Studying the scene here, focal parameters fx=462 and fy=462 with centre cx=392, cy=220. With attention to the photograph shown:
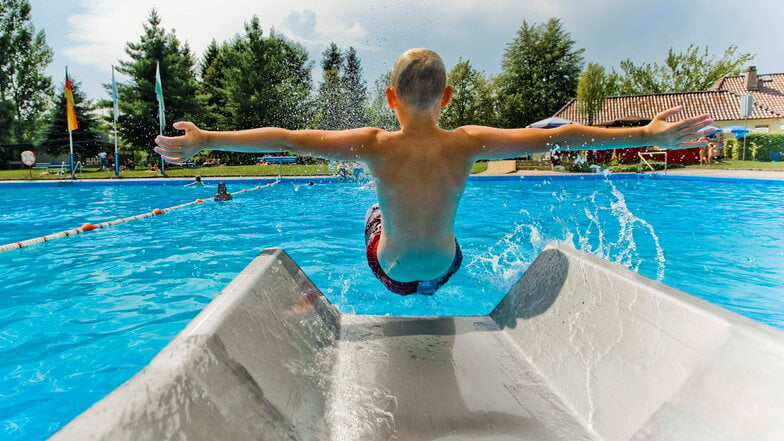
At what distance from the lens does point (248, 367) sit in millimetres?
→ 1609

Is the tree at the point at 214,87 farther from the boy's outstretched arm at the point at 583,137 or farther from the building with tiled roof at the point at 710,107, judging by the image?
the boy's outstretched arm at the point at 583,137

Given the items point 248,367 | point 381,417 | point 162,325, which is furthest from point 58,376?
point 381,417

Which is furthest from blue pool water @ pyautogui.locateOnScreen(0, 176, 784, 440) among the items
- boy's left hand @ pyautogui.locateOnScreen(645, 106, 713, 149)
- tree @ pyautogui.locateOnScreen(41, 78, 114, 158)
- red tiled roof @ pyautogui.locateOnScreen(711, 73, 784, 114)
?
red tiled roof @ pyautogui.locateOnScreen(711, 73, 784, 114)

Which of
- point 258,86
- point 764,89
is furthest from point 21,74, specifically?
point 764,89

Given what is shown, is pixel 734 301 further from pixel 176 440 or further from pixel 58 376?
pixel 58 376

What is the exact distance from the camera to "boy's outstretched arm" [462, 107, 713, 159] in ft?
7.76

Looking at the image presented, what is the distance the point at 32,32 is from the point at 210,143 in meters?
46.1

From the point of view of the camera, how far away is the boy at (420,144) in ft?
7.40

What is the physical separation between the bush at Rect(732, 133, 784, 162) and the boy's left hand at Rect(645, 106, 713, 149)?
96.9 feet

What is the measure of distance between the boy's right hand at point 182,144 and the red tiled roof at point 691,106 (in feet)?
104

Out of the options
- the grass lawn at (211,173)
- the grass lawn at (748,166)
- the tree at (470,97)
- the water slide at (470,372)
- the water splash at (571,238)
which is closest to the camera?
the water slide at (470,372)

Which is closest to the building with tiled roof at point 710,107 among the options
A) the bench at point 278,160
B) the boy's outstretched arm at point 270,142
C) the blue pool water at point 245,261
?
the bench at point 278,160

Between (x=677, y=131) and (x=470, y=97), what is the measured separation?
3912 cm

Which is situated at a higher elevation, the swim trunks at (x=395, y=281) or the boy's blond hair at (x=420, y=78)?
the boy's blond hair at (x=420, y=78)
